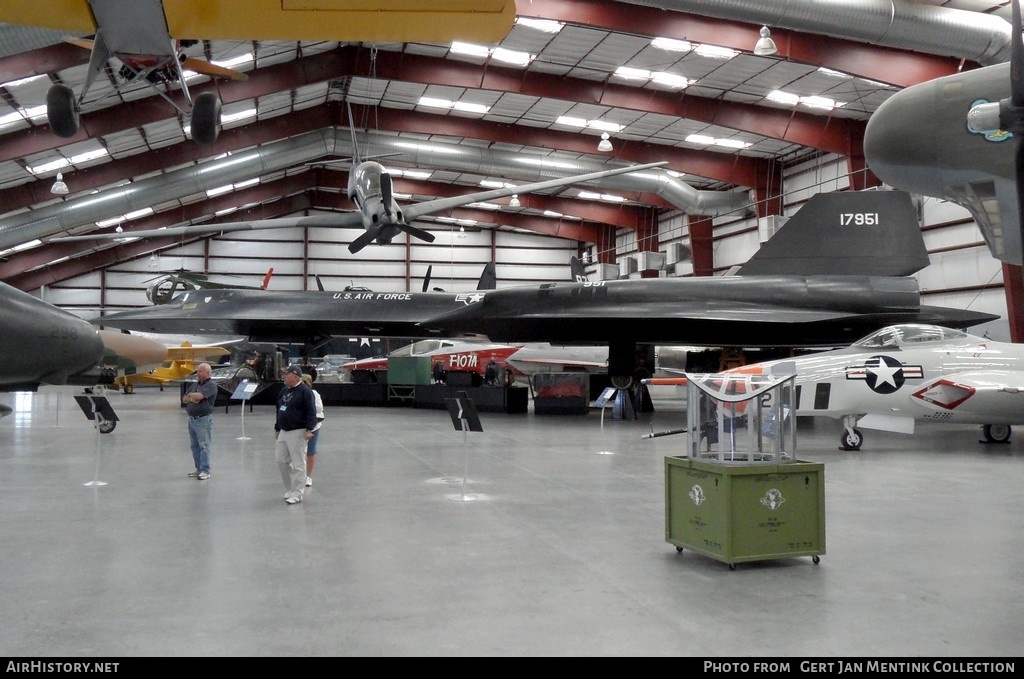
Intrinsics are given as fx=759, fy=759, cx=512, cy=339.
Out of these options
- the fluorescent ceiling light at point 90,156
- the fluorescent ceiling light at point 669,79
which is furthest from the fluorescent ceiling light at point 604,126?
the fluorescent ceiling light at point 90,156

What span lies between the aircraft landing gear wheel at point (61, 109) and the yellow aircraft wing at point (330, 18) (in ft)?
12.9

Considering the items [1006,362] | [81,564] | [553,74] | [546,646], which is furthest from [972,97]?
[553,74]

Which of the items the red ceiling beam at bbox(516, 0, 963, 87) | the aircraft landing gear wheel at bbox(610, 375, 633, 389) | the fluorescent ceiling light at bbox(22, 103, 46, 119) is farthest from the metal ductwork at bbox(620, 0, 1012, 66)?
the fluorescent ceiling light at bbox(22, 103, 46, 119)

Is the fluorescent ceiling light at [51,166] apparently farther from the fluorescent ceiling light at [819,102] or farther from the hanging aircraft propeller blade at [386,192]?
the fluorescent ceiling light at [819,102]

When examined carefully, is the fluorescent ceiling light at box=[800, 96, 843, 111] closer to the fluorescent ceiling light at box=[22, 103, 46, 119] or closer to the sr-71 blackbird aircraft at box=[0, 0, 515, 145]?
the sr-71 blackbird aircraft at box=[0, 0, 515, 145]

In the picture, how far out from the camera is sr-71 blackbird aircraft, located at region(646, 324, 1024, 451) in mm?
10445

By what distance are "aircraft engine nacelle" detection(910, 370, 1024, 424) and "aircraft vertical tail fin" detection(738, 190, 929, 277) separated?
17.2 feet

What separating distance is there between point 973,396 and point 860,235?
584cm

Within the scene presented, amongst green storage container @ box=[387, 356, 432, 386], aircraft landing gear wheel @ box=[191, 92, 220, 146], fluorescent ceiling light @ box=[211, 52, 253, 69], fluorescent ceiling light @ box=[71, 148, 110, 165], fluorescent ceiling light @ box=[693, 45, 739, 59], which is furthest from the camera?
fluorescent ceiling light @ box=[71, 148, 110, 165]

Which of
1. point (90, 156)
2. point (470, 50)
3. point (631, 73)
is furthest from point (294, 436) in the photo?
point (90, 156)

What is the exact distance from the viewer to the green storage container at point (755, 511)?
185 inches

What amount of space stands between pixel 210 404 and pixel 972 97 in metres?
7.62

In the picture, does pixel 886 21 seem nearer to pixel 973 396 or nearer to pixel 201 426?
pixel 973 396

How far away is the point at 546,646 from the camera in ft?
11.1
